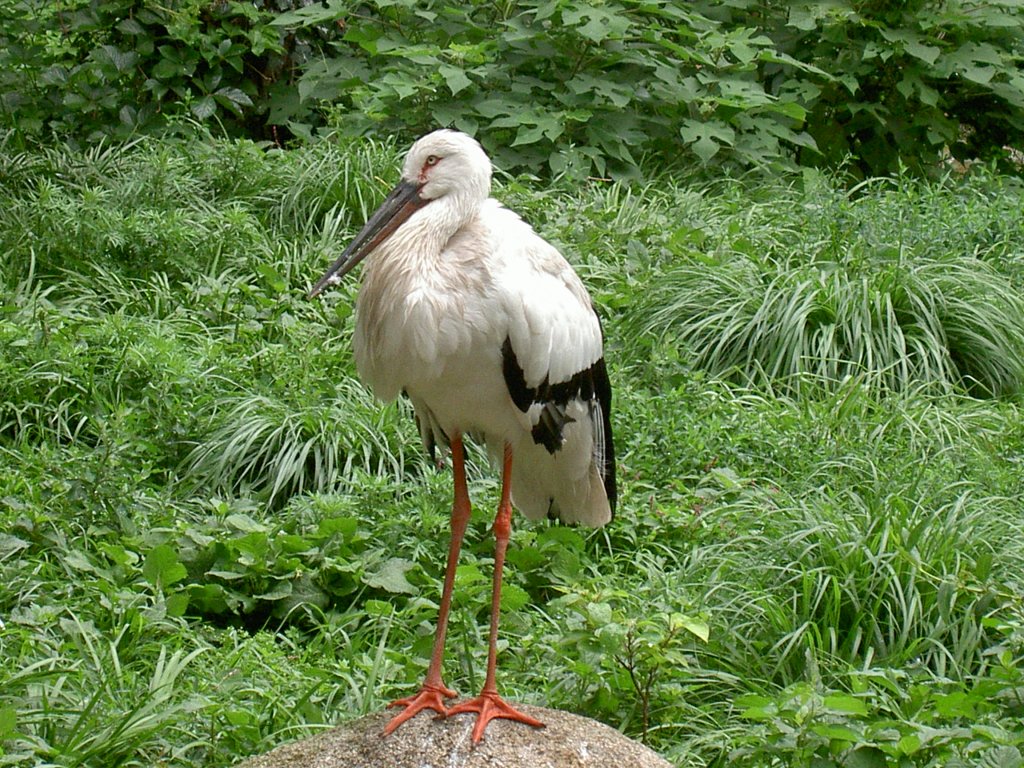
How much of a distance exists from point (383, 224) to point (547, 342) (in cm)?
60

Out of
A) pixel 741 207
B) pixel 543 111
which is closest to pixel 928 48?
pixel 741 207

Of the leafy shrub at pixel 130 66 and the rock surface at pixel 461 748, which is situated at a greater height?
the leafy shrub at pixel 130 66

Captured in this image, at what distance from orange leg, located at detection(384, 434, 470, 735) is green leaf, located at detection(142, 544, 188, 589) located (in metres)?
0.93

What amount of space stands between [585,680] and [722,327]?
240 cm

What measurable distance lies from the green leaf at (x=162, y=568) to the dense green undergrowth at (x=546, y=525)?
1cm

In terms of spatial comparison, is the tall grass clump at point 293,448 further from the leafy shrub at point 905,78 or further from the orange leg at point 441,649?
the leafy shrub at point 905,78

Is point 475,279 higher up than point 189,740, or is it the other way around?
point 475,279

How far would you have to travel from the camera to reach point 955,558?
13.2 ft

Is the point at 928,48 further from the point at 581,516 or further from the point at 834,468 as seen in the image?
the point at 581,516

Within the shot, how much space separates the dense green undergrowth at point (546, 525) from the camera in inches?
143

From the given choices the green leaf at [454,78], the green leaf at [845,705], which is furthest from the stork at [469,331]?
the green leaf at [454,78]

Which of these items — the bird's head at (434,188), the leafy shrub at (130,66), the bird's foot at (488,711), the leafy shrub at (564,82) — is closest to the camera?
the bird's foot at (488,711)

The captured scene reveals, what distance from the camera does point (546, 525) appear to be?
4.75 metres

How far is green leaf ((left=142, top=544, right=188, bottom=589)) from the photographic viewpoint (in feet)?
13.7
